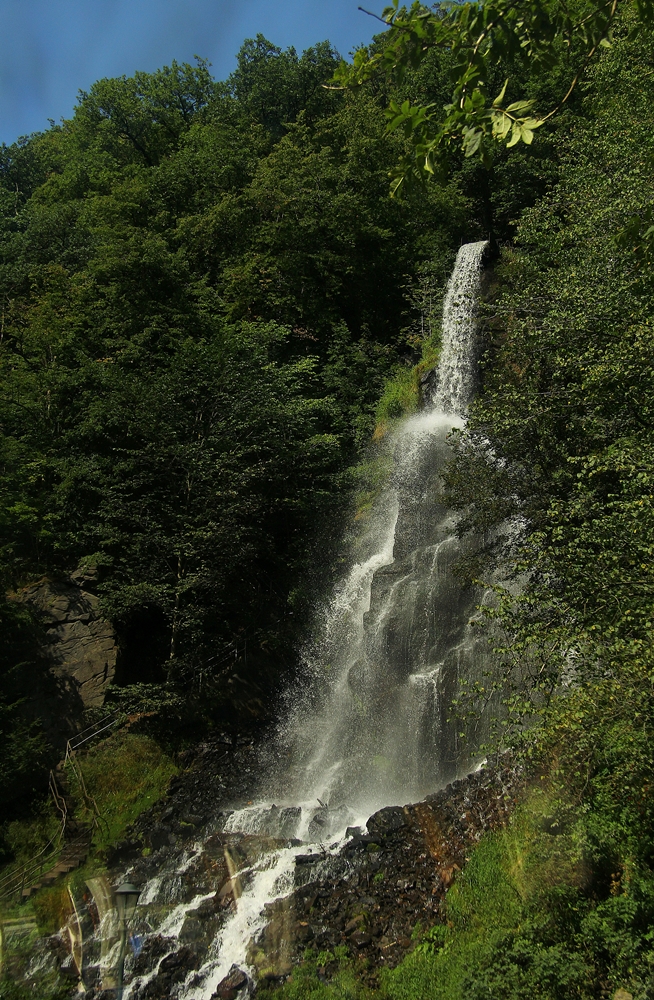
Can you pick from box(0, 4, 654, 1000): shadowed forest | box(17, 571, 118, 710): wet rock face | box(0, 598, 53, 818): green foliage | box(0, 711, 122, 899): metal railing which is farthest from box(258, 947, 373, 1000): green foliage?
box(17, 571, 118, 710): wet rock face

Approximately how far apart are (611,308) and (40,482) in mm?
12117

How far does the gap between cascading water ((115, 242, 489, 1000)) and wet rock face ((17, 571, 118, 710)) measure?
3873 millimetres

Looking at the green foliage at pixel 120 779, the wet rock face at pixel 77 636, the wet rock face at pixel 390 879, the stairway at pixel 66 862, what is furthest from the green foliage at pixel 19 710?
the wet rock face at pixel 390 879

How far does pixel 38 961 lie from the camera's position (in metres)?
8.78

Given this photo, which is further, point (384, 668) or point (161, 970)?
point (384, 668)

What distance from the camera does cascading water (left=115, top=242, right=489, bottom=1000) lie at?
364 inches

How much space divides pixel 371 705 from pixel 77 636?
20.2ft

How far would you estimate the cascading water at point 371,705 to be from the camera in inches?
364

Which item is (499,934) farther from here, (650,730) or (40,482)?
(40,482)

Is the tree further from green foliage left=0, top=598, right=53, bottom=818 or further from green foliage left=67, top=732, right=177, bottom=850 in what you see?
green foliage left=67, top=732, right=177, bottom=850

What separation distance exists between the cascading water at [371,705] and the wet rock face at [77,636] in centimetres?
387

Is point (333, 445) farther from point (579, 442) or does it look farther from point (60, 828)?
point (60, 828)

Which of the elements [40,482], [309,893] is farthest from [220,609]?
[309,893]

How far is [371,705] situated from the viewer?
38.5 feet
